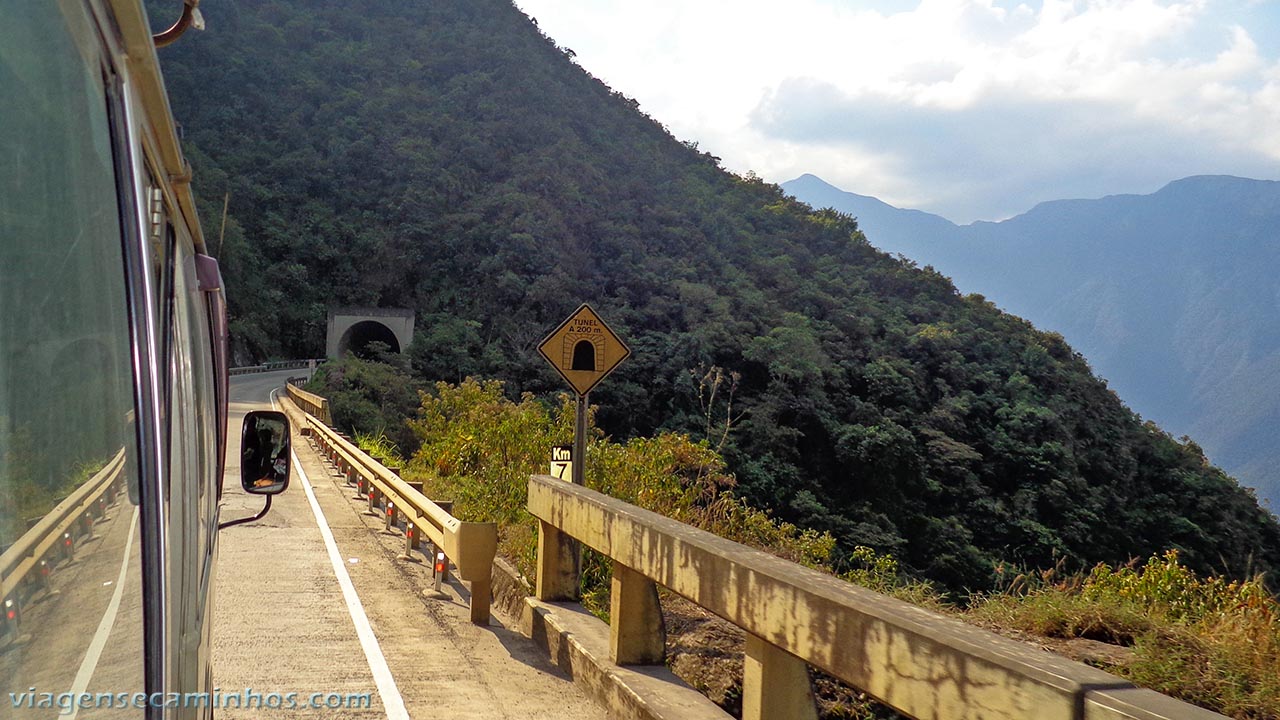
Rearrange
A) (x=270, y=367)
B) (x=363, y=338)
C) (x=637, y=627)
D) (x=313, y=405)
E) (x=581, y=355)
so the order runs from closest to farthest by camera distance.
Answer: (x=637, y=627) < (x=581, y=355) < (x=313, y=405) < (x=270, y=367) < (x=363, y=338)

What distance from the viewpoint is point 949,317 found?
216ft

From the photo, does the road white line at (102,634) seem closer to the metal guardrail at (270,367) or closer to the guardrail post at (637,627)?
the guardrail post at (637,627)

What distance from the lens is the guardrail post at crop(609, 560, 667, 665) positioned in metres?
5.28

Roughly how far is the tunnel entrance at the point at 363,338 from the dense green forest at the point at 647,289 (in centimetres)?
228

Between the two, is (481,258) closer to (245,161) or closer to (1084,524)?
(245,161)

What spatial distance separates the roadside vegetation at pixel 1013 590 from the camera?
14.9 feet

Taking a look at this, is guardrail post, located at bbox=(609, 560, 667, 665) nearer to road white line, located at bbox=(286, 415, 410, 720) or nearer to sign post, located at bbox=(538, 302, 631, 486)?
road white line, located at bbox=(286, 415, 410, 720)

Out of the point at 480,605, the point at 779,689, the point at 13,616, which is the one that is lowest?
the point at 480,605

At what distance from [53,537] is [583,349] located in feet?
24.5

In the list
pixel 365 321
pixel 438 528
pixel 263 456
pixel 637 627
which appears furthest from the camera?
pixel 365 321

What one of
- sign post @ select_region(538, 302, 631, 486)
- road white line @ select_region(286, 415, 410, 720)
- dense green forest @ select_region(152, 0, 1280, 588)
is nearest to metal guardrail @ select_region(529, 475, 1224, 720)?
road white line @ select_region(286, 415, 410, 720)

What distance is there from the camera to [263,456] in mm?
3996

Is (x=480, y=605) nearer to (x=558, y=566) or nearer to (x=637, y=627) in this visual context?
(x=558, y=566)

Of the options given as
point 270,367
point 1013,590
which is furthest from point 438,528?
point 270,367
